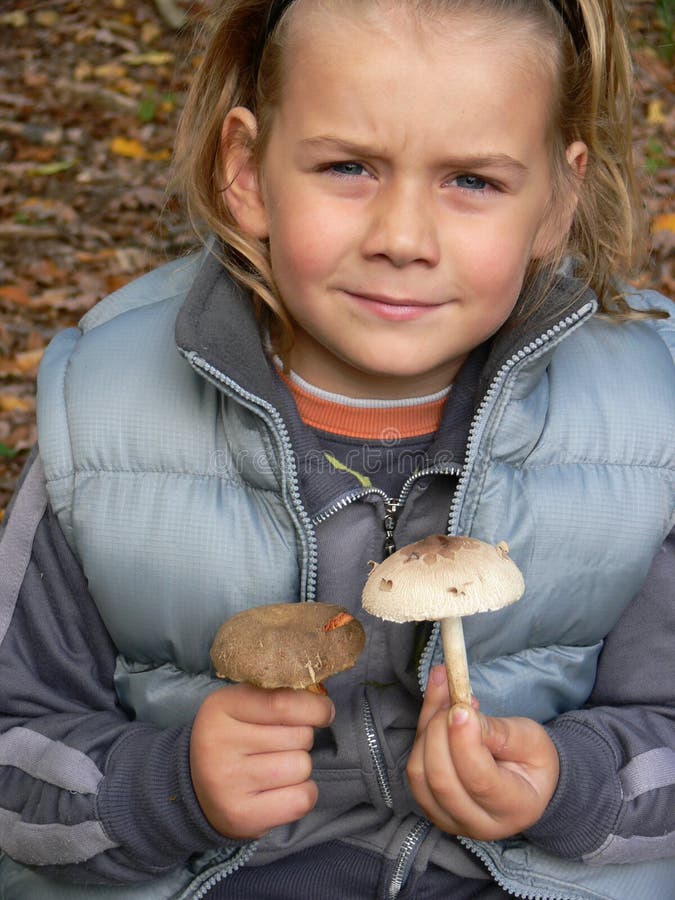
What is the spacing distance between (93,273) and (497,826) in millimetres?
4735

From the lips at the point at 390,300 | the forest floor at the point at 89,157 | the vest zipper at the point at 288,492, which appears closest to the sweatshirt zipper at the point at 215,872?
the vest zipper at the point at 288,492

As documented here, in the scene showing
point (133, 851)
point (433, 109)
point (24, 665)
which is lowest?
point (133, 851)

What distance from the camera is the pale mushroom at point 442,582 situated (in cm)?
179

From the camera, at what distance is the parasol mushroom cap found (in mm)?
1784

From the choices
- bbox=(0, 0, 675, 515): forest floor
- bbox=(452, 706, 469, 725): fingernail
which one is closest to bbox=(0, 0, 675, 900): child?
bbox=(452, 706, 469, 725): fingernail

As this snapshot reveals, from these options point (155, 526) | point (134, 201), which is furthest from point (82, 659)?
point (134, 201)

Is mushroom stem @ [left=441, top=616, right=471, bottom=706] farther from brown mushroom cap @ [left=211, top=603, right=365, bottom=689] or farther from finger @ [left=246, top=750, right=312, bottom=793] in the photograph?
finger @ [left=246, top=750, right=312, bottom=793]

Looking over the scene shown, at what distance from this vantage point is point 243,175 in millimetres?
2738

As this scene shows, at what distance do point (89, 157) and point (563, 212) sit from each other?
496cm

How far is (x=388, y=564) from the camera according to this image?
1.91 metres

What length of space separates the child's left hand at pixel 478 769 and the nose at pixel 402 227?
37.2 inches

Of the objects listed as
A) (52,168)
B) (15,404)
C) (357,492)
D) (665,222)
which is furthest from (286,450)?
(52,168)

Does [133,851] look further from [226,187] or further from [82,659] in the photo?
[226,187]

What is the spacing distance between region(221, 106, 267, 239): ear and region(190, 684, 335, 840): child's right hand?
4.07 ft
